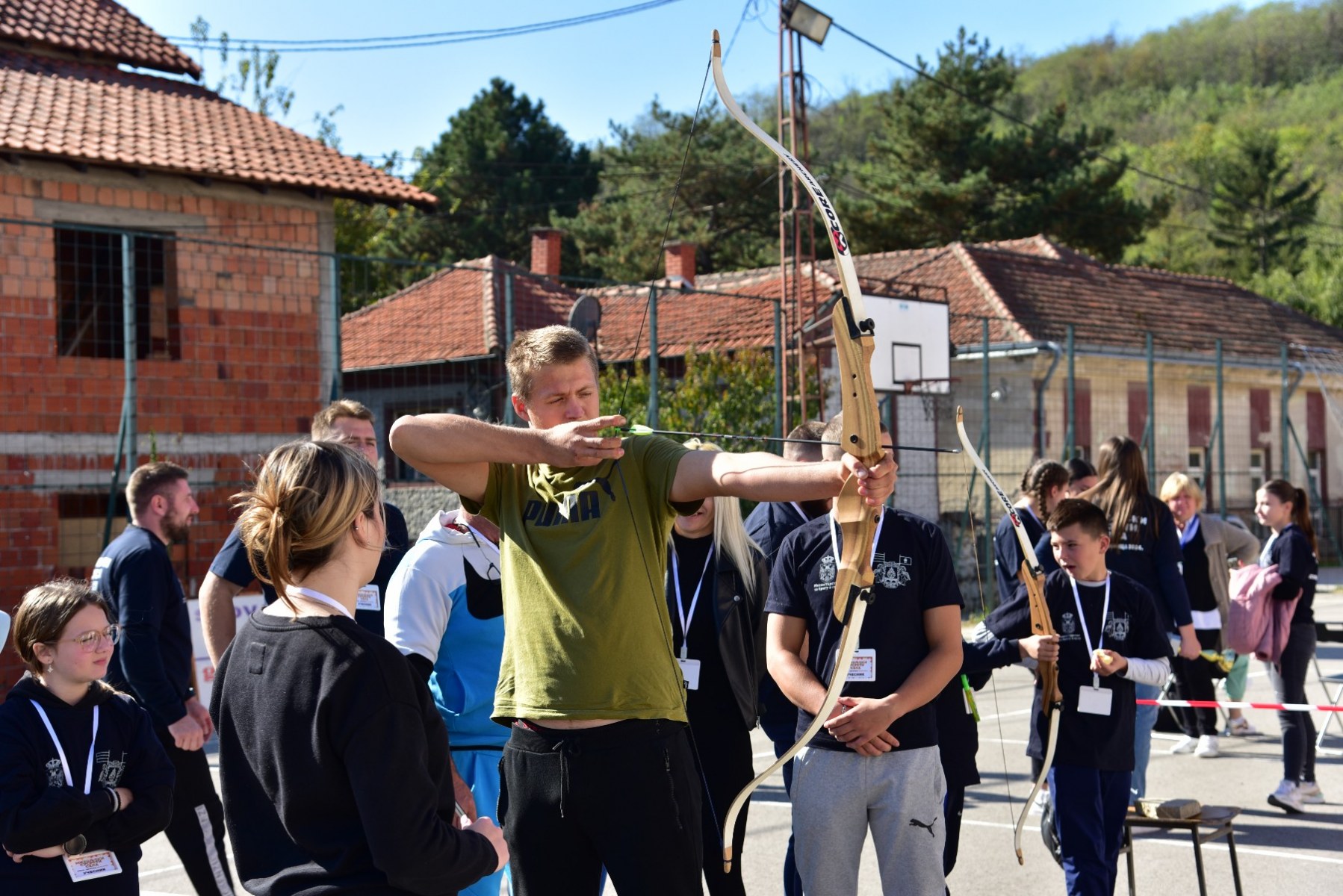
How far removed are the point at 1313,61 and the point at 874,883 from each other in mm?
109921

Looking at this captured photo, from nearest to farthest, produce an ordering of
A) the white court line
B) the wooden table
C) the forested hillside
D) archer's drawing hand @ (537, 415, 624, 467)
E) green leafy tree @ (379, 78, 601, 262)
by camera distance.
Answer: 1. archer's drawing hand @ (537, 415, 624, 467)
2. the wooden table
3. the white court line
4. green leafy tree @ (379, 78, 601, 262)
5. the forested hillside

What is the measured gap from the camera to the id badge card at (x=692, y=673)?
4531 millimetres

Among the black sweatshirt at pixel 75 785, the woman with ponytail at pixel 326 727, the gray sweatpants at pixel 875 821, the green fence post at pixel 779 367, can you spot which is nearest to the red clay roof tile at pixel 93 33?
the green fence post at pixel 779 367

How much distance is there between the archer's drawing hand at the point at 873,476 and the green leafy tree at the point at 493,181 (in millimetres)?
38307

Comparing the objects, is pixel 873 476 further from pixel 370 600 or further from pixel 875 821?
pixel 370 600

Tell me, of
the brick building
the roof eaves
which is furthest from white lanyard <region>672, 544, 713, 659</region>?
the roof eaves

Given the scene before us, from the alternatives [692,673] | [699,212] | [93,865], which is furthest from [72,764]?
[699,212]

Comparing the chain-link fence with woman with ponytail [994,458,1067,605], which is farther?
the chain-link fence

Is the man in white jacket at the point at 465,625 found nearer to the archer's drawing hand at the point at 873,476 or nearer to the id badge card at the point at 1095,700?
the archer's drawing hand at the point at 873,476

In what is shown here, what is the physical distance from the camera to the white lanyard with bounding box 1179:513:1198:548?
8.55 metres

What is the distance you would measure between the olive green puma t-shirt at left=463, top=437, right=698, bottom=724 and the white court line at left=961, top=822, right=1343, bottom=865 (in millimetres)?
4023

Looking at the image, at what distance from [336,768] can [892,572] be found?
198 cm

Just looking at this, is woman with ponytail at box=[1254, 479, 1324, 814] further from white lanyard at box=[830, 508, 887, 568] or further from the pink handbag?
white lanyard at box=[830, 508, 887, 568]

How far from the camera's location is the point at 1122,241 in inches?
1607
